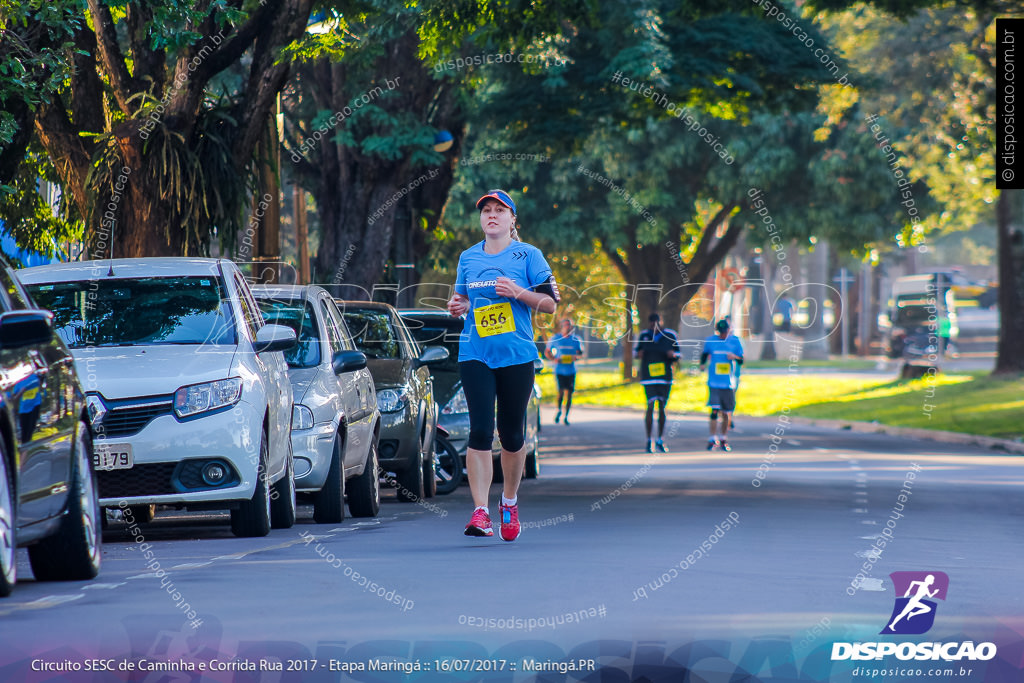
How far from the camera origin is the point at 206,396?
32.9 feet

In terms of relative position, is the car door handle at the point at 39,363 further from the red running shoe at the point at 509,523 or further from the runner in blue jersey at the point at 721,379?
the runner in blue jersey at the point at 721,379

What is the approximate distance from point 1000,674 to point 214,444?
17.5 feet

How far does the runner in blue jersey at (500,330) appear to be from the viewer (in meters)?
9.70

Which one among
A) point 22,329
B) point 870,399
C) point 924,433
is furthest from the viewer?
point 870,399

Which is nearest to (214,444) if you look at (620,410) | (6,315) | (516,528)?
(516,528)

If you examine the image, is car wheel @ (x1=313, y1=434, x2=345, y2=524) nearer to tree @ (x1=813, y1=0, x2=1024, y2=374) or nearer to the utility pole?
the utility pole

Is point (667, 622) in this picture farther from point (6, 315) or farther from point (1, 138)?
point (1, 138)

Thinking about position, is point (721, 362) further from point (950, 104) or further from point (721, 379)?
point (950, 104)

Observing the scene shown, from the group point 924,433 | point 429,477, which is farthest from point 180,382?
point 924,433

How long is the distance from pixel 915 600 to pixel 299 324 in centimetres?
641

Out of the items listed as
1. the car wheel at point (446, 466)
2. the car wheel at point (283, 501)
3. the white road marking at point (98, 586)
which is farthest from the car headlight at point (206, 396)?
the car wheel at point (446, 466)

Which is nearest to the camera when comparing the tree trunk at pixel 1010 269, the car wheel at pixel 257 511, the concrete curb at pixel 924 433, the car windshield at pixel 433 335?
the car wheel at pixel 257 511

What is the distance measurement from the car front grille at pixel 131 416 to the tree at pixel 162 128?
603 cm

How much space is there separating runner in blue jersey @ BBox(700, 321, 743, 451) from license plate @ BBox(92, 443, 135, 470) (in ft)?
49.3
